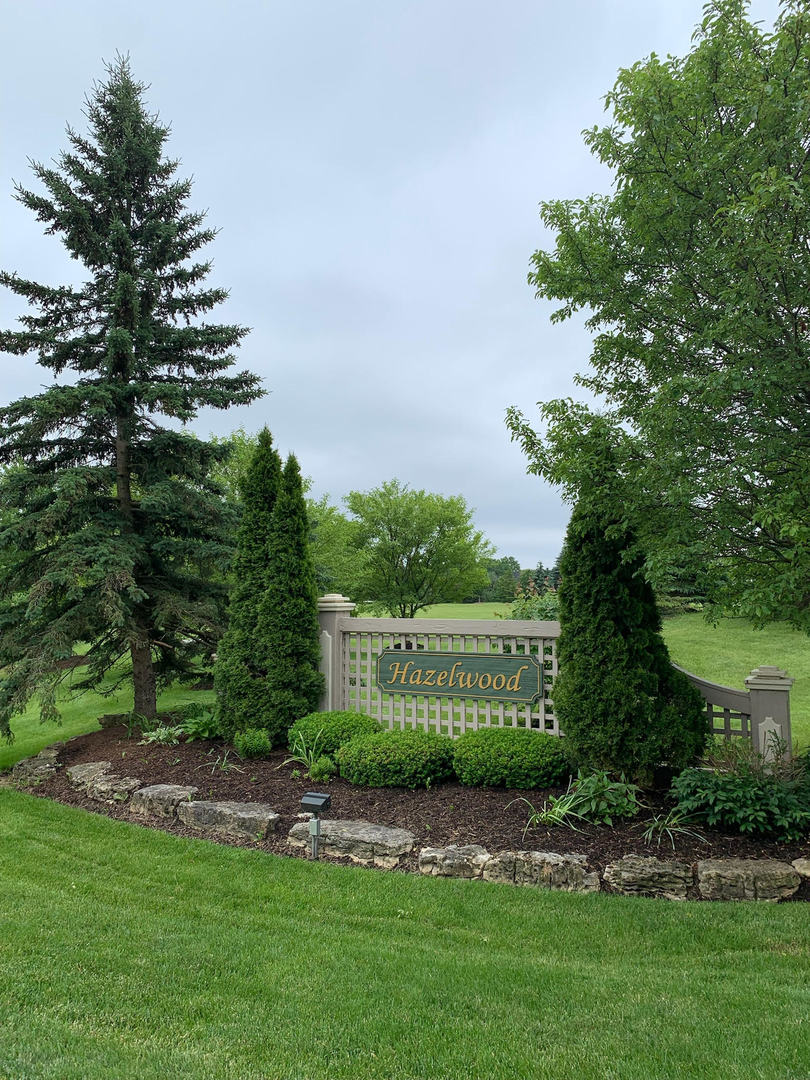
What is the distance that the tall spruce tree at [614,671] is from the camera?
4.91 m

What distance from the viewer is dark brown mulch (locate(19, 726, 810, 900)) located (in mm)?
4211

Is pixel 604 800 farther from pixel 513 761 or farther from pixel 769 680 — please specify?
pixel 769 680

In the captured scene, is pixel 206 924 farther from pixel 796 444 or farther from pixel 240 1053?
pixel 796 444

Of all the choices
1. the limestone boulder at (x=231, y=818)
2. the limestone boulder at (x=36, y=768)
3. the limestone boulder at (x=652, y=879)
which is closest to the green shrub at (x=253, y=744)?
the limestone boulder at (x=231, y=818)

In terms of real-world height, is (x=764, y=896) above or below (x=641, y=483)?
below

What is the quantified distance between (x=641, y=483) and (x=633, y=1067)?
10.5 ft

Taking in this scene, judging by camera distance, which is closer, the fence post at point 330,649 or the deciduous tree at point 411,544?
the fence post at point 330,649

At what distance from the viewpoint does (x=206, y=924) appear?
133 inches

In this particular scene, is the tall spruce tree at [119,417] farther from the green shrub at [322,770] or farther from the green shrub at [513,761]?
the green shrub at [513,761]

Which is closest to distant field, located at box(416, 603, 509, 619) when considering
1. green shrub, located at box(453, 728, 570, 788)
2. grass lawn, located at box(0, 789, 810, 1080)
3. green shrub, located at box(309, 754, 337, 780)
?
green shrub, located at box(309, 754, 337, 780)

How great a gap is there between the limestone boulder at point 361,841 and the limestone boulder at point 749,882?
203 centimetres

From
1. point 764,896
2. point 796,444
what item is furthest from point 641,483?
point 764,896

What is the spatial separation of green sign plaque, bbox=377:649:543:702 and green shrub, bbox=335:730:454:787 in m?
0.77

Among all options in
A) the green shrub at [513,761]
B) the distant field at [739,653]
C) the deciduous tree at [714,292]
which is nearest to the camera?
the deciduous tree at [714,292]
